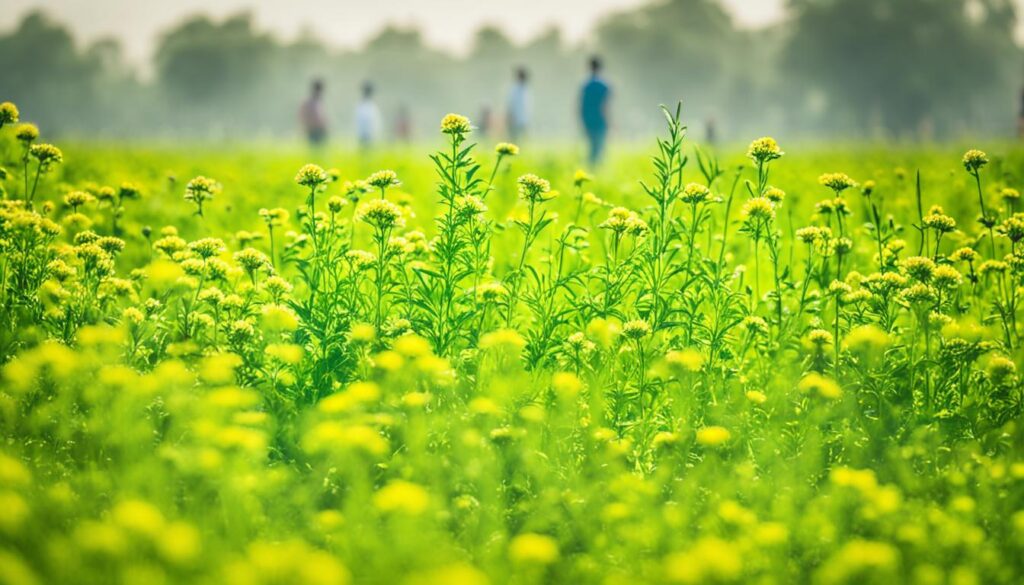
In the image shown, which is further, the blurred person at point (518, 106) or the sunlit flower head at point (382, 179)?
the blurred person at point (518, 106)

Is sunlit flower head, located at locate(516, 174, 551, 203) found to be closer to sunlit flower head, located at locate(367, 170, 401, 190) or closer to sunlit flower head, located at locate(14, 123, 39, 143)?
sunlit flower head, located at locate(367, 170, 401, 190)

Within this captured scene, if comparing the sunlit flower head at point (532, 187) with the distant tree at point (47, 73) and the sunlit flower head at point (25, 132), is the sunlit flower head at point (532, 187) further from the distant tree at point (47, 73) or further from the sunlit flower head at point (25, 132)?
the distant tree at point (47, 73)

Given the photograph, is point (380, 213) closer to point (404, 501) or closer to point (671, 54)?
point (404, 501)

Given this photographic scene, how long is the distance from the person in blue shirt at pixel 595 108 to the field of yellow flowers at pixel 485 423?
11.1 metres

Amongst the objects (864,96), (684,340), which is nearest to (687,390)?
(684,340)

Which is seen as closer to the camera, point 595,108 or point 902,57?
point 595,108

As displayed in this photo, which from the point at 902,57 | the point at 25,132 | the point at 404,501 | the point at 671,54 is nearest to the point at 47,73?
the point at 671,54

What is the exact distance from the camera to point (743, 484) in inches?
117

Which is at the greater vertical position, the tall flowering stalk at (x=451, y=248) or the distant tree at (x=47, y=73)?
the distant tree at (x=47, y=73)

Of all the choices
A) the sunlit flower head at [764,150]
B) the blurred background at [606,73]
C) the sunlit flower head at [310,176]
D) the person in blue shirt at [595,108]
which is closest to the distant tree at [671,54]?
the blurred background at [606,73]

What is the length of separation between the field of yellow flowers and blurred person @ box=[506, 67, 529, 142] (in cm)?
1579

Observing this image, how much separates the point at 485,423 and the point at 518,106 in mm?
17842

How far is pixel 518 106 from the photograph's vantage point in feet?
66.2

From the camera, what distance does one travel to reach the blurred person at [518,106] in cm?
1995
